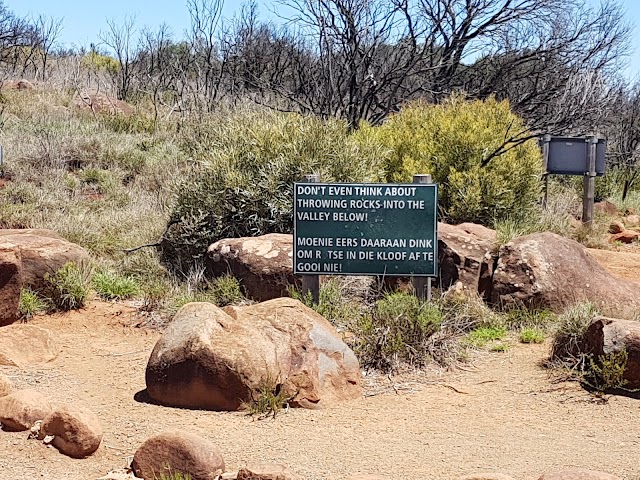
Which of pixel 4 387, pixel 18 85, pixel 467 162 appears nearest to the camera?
pixel 4 387

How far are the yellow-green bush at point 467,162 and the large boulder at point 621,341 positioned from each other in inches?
190

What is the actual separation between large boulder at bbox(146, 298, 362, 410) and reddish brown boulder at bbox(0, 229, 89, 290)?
281 centimetres

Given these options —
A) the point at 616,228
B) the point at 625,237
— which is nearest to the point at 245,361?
the point at 625,237

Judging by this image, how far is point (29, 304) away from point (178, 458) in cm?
421

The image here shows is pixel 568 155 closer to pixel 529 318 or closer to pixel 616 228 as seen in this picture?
pixel 616 228

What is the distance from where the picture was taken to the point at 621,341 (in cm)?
593

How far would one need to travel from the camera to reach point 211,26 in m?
23.9

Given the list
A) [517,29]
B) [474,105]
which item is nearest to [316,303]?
[474,105]

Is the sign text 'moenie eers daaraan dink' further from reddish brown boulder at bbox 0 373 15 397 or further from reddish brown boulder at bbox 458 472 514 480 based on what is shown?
reddish brown boulder at bbox 458 472 514 480

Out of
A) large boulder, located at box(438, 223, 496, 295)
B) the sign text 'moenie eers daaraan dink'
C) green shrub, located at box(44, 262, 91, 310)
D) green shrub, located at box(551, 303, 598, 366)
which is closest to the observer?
green shrub, located at box(551, 303, 598, 366)

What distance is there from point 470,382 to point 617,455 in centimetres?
169

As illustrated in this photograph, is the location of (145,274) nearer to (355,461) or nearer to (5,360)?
(5,360)

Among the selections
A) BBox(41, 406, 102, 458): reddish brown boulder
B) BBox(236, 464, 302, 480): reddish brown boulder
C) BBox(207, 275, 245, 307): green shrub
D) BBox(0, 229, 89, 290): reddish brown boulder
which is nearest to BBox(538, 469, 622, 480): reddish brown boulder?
BBox(236, 464, 302, 480): reddish brown boulder

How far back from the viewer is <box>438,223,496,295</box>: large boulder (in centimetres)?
836
